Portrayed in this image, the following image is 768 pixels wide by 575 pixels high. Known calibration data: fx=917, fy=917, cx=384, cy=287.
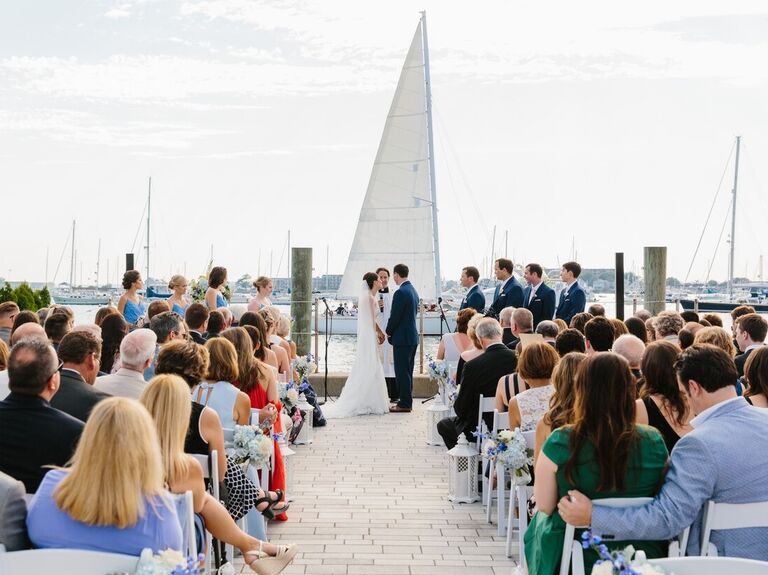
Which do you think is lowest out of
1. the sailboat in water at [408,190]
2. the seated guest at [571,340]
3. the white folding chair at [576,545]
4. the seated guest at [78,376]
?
the white folding chair at [576,545]

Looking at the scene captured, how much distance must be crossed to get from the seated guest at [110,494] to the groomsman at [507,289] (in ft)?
27.8

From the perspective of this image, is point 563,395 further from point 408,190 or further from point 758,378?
point 408,190

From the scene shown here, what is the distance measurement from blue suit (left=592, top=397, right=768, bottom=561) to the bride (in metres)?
8.90

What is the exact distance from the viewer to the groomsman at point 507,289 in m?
11.4

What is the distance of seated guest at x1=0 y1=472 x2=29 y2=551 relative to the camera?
10.5 feet

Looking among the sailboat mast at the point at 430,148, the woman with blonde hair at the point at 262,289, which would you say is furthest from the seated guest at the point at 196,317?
the sailboat mast at the point at 430,148

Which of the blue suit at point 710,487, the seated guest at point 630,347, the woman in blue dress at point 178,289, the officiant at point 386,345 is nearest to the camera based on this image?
the blue suit at point 710,487

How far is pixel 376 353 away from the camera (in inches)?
491

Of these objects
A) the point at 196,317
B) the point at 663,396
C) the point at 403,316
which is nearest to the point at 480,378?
the point at 196,317

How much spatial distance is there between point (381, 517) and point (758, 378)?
333 centimetres

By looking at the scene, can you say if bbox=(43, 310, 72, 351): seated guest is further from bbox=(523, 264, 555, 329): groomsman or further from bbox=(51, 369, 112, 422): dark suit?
bbox=(523, 264, 555, 329): groomsman

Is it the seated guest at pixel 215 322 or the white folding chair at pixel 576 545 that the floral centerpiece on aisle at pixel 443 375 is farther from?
the white folding chair at pixel 576 545

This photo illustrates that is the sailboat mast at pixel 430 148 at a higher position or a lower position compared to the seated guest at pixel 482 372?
higher

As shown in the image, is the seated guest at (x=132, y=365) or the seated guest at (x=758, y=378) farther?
the seated guest at (x=132, y=365)
